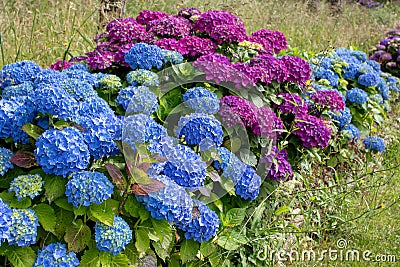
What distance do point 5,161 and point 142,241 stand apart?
0.68 metres

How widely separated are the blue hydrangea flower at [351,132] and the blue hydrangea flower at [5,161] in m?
2.79

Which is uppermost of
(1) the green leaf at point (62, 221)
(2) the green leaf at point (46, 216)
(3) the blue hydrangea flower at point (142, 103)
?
(3) the blue hydrangea flower at point (142, 103)

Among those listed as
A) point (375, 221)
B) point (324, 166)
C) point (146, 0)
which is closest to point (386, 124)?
point (324, 166)

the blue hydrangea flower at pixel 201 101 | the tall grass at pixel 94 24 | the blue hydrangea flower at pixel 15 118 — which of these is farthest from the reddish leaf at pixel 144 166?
the tall grass at pixel 94 24

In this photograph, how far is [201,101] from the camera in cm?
253

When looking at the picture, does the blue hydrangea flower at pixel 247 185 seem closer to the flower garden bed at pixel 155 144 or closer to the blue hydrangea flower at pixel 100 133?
the flower garden bed at pixel 155 144

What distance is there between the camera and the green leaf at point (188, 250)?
2215 millimetres

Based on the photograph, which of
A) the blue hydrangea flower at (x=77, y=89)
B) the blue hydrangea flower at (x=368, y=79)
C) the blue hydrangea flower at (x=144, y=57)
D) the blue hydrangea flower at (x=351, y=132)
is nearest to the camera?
the blue hydrangea flower at (x=77, y=89)

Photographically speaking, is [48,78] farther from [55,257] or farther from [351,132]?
[351,132]

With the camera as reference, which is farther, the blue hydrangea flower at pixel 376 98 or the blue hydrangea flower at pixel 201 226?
the blue hydrangea flower at pixel 376 98

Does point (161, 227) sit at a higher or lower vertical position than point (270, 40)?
lower

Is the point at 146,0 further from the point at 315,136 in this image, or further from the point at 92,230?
the point at 92,230

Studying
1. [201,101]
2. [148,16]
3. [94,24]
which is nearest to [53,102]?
[201,101]

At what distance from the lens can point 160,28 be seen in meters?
3.34
